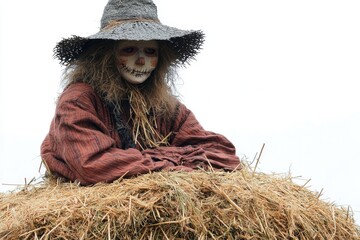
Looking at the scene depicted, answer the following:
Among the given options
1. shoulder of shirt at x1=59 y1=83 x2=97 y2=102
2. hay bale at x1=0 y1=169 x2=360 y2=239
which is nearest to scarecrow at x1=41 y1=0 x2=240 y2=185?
shoulder of shirt at x1=59 y1=83 x2=97 y2=102

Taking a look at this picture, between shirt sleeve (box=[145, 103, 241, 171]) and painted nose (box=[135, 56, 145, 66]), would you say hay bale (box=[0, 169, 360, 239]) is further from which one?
painted nose (box=[135, 56, 145, 66])

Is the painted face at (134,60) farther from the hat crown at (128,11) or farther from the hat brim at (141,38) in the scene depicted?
the hat crown at (128,11)

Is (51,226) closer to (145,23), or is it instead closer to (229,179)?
(229,179)

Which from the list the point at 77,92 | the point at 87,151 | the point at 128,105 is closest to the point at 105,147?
the point at 87,151

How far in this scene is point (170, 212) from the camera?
15.9 ft

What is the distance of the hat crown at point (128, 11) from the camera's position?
629 centimetres

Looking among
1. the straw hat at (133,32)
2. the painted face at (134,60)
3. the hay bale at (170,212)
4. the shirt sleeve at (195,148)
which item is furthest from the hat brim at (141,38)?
the hay bale at (170,212)

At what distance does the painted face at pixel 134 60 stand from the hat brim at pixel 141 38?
11 cm

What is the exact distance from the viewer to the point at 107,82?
6098mm

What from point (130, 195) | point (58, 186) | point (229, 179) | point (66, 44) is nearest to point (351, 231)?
point (229, 179)

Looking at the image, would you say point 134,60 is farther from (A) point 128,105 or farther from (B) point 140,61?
(A) point 128,105

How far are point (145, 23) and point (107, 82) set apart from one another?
1.72 ft

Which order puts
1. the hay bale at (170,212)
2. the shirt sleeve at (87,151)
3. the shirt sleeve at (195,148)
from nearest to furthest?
the hay bale at (170,212)
the shirt sleeve at (87,151)
the shirt sleeve at (195,148)

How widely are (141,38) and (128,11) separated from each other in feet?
1.54
